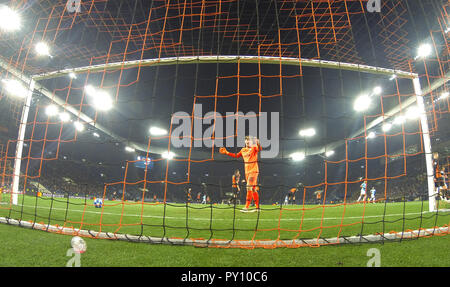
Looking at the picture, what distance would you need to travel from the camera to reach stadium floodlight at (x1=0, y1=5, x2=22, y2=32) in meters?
7.46

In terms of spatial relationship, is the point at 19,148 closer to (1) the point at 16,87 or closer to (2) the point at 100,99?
(2) the point at 100,99

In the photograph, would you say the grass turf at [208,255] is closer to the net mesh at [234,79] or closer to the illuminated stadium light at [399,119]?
the net mesh at [234,79]

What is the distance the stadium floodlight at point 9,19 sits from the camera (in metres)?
7.46

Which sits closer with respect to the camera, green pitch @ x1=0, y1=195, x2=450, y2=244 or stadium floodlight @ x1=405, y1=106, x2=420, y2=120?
green pitch @ x1=0, y1=195, x2=450, y2=244

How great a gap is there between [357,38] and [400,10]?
1106mm

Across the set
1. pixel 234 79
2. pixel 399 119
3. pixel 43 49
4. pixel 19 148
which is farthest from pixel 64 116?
pixel 399 119

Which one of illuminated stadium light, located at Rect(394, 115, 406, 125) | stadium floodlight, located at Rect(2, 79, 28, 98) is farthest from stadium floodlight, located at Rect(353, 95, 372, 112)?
stadium floodlight, located at Rect(2, 79, 28, 98)

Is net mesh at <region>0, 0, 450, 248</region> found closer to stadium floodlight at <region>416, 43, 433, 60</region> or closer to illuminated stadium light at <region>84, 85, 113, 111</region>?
stadium floodlight at <region>416, 43, 433, 60</region>

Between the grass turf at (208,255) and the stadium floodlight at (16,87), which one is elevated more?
the stadium floodlight at (16,87)

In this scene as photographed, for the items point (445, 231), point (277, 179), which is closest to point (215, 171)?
point (277, 179)

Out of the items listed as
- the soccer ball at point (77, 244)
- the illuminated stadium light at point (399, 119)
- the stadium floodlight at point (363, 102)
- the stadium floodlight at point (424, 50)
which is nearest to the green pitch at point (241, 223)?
the soccer ball at point (77, 244)

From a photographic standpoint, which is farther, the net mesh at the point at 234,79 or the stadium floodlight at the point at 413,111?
the stadium floodlight at the point at 413,111

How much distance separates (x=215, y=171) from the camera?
89.2ft
